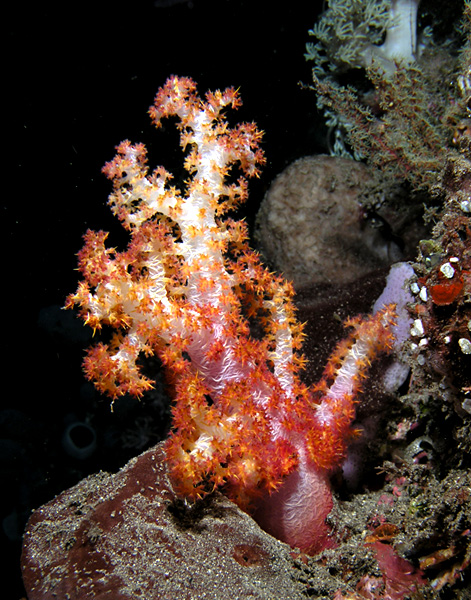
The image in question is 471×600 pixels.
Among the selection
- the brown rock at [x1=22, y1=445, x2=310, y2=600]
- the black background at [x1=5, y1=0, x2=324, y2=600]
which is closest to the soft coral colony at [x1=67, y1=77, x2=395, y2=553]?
the brown rock at [x1=22, y1=445, x2=310, y2=600]

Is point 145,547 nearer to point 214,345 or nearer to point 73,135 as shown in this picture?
point 214,345

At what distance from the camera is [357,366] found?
8.20 ft

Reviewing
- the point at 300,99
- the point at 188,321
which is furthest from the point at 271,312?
the point at 300,99

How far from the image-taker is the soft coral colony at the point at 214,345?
2176 mm

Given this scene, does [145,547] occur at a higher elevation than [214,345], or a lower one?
lower

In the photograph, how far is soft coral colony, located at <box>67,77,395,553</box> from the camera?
2176 mm

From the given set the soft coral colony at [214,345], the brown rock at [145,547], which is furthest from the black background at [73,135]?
the brown rock at [145,547]

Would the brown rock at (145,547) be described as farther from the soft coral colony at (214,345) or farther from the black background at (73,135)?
the black background at (73,135)

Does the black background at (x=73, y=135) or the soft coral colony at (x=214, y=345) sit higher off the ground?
the black background at (x=73, y=135)

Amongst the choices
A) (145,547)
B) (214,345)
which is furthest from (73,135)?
(145,547)

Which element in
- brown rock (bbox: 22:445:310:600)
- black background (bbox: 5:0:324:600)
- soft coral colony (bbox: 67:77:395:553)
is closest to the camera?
brown rock (bbox: 22:445:310:600)

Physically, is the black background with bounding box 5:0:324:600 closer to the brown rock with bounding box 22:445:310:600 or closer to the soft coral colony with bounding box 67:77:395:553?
the soft coral colony with bounding box 67:77:395:553

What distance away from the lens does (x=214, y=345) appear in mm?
2248

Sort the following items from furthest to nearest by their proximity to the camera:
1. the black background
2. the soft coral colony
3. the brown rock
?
the black background
the soft coral colony
the brown rock
